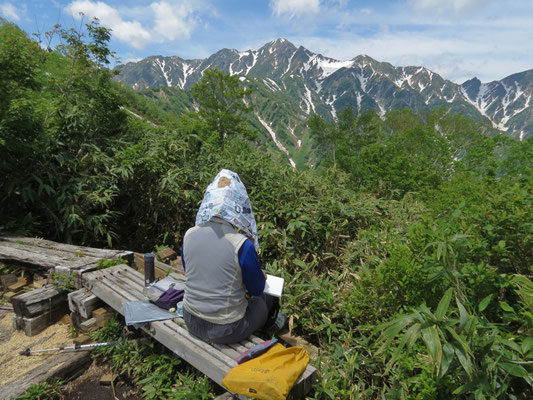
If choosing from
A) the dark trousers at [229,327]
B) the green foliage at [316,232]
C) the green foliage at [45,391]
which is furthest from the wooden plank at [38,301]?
the dark trousers at [229,327]

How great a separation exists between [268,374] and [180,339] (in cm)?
107

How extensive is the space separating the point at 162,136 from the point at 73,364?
199 inches

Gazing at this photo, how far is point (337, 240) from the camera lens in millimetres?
4762

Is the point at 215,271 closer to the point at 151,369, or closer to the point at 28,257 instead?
the point at 151,369

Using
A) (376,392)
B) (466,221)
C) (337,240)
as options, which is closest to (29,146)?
(337,240)

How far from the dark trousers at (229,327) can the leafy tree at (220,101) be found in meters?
27.2

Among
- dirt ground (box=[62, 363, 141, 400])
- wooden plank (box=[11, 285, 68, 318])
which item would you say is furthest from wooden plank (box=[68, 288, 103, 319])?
dirt ground (box=[62, 363, 141, 400])

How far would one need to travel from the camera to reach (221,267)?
2564mm

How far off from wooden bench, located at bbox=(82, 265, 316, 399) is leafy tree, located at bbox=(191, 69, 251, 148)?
26089 mm

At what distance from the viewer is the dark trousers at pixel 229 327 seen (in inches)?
105

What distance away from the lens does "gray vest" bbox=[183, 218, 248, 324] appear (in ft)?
8.42

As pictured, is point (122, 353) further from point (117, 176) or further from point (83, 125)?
point (83, 125)

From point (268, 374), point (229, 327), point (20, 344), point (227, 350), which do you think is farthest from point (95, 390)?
point (268, 374)

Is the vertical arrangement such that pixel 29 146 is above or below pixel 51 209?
above
